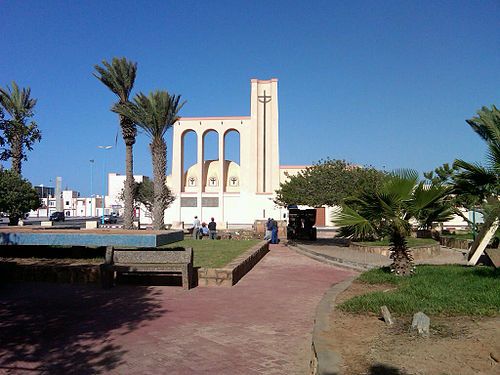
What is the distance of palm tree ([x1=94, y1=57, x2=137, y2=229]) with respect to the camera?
26405mm

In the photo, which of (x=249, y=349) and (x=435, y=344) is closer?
(x=435, y=344)

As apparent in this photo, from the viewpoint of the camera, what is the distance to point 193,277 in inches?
363

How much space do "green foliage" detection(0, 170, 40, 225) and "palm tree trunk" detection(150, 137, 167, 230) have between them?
42.8 feet

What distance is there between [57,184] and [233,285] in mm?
68285

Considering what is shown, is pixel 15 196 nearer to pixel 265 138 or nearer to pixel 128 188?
pixel 128 188

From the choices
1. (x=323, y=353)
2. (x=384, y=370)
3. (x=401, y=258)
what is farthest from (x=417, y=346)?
(x=401, y=258)

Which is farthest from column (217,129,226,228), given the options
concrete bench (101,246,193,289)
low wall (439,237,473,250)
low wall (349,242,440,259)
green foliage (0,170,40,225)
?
concrete bench (101,246,193,289)

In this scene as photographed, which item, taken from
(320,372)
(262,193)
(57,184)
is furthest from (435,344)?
(57,184)

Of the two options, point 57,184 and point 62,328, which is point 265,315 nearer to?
point 62,328

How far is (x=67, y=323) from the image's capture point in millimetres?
6230

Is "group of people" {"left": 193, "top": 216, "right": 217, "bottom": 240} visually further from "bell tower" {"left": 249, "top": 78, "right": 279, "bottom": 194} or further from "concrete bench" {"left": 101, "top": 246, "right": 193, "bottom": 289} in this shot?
"bell tower" {"left": 249, "top": 78, "right": 279, "bottom": 194}

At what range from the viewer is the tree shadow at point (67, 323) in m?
4.74

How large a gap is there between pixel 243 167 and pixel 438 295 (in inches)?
1776

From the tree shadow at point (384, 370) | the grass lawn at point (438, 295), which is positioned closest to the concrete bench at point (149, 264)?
the grass lawn at point (438, 295)
